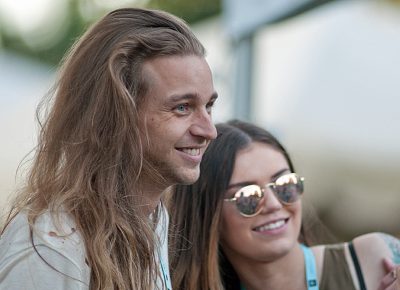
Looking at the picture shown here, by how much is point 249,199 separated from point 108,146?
34.9 inches

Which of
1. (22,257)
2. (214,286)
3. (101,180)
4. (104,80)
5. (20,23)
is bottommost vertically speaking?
(214,286)

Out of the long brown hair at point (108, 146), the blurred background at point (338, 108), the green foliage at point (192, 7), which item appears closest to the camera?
the long brown hair at point (108, 146)

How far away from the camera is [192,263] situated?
3.08 meters

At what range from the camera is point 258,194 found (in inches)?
118

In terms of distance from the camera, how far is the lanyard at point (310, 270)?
3.09 meters

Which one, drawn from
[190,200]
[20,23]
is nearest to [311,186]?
[190,200]

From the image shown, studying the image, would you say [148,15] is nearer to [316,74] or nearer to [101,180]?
[101,180]

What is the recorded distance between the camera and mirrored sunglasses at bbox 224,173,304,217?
9.86 feet

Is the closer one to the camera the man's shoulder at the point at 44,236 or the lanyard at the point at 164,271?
the man's shoulder at the point at 44,236

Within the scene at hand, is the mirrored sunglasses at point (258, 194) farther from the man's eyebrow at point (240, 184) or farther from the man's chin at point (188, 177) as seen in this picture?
the man's chin at point (188, 177)

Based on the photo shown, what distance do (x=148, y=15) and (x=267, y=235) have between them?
0.98 metres

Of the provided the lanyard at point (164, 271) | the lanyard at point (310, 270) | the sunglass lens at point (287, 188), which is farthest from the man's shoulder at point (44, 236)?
the lanyard at point (310, 270)

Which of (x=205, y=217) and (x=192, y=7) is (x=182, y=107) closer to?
(x=205, y=217)

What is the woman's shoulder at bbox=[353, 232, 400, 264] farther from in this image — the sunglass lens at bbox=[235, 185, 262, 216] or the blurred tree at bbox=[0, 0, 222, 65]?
the blurred tree at bbox=[0, 0, 222, 65]
